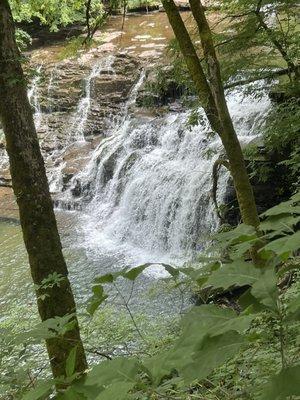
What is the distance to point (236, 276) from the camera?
94cm

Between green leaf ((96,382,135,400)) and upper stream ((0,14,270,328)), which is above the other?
green leaf ((96,382,135,400))

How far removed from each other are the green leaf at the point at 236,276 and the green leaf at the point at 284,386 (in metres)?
0.19

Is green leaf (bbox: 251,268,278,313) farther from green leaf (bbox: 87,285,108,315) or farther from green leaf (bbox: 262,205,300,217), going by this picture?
green leaf (bbox: 87,285,108,315)

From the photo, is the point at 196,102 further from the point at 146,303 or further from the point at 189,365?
the point at 189,365

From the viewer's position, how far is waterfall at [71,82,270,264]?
31.8 feet

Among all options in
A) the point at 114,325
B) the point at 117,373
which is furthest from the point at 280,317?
the point at 114,325

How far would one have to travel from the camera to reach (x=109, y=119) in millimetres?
16328

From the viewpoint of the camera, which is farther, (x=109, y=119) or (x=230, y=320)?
(x=109, y=119)

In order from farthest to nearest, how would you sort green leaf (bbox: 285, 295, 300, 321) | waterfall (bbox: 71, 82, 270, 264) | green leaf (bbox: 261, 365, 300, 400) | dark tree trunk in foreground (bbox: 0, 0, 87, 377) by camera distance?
waterfall (bbox: 71, 82, 270, 264) → dark tree trunk in foreground (bbox: 0, 0, 87, 377) → green leaf (bbox: 285, 295, 300, 321) → green leaf (bbox: 261, 365, 300, 400)

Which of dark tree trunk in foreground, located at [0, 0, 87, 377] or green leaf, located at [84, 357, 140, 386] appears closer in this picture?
green leaf, located at [84, 357, 140, 386]

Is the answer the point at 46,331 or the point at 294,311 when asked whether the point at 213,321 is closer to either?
the point at 294,311

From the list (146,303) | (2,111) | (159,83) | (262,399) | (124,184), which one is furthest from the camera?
(124,184)

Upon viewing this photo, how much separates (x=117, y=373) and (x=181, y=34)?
4299 mm

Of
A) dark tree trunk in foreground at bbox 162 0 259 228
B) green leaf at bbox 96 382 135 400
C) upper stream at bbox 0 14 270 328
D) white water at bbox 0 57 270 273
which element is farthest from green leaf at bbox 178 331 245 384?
white water at bbox 0 57 270 273
